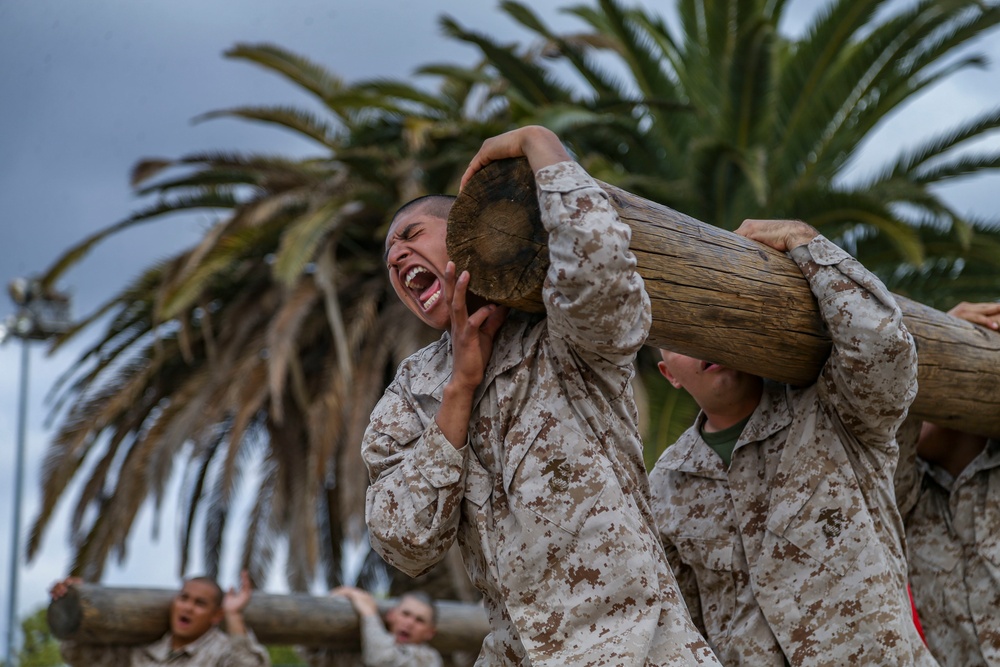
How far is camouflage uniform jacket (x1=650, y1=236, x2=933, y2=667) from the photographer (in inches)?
133

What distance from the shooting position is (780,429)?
12.3ft

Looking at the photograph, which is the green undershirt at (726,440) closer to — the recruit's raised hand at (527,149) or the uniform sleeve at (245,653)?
the recruit's raised hand at (527,149)

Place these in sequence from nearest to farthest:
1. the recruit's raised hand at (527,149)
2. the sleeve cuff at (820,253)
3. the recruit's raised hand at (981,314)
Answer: the recruit's raised hand at (527,149), the sleeve cuff at (820,253), the recruit's raised hand at (981,314)

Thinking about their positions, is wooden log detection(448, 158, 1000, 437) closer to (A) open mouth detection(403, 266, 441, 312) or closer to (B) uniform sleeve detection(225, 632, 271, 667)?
(A) open mouth detection(403, 266, 441, 312)

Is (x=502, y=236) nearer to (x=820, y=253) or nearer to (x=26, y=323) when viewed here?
(x=820, y=253)

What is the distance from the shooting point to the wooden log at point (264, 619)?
749cm

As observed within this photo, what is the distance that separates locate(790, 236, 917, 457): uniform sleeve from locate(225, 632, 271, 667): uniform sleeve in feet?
18.2

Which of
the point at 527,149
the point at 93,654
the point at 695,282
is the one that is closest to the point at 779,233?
the point at 695,282

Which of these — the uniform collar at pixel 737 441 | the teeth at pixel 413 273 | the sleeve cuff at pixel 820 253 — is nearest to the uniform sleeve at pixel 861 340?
the sleeve cuff at pixel 820 253

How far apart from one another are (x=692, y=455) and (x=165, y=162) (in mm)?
9972

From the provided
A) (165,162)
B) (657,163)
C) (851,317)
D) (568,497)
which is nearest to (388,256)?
(568,497)

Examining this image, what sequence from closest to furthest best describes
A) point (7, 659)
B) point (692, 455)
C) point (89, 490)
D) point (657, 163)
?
point (692, 455)
point (657, 163)
point (89, 490)
point (7, 659)

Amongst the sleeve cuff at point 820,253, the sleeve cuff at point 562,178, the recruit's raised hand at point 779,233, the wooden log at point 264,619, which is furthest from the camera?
the wooden log at point 264,619

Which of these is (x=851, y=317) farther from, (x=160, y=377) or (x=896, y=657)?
(x=160, y=377)
